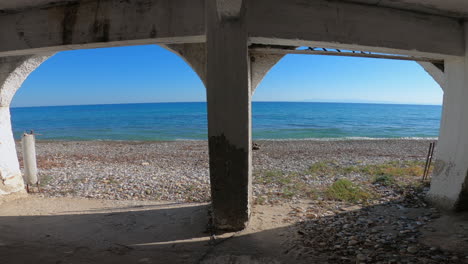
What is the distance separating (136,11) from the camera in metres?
4.75

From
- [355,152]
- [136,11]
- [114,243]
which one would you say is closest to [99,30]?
[136,11]

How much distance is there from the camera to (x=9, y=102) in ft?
22.8

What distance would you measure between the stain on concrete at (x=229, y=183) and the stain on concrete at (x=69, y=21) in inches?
129

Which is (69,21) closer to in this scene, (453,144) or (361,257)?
(361,257)

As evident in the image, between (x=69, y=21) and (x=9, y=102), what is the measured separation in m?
3.58

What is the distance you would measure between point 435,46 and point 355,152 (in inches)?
Result: 482

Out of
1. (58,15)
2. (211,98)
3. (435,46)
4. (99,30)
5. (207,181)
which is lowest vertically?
(207,181)

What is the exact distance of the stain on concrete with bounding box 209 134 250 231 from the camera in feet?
14.6

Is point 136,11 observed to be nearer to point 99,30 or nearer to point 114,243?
point 99,30

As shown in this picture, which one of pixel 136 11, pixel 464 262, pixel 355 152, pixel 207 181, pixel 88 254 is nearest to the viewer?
pixel 464 262

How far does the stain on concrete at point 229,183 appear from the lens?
175 inches

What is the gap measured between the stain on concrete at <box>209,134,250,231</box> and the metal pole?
6.21 meters

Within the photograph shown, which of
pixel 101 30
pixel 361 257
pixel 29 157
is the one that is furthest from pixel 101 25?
pixel 361 257

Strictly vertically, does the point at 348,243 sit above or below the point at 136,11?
below
